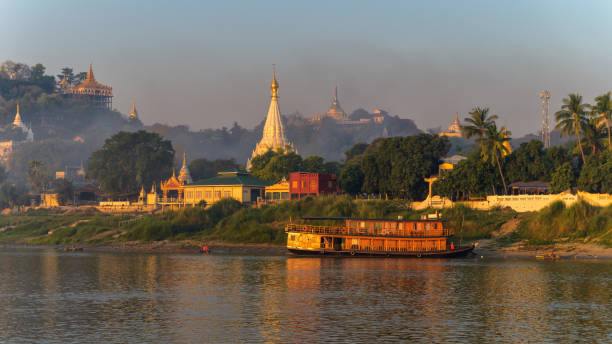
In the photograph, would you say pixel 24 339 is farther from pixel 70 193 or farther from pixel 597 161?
pixel 70 193

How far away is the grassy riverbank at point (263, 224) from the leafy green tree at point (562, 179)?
462 centimetres

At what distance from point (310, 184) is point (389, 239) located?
122ft

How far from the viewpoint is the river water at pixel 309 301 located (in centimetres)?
4100

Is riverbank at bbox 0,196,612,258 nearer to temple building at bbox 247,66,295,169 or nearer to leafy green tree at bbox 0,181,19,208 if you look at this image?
leafy green tree at bbox 0,181,19,208

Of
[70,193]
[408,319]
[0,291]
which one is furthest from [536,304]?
[70,193]

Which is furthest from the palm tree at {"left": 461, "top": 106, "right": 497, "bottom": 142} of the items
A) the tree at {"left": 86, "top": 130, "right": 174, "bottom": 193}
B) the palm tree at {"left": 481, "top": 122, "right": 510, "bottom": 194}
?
the tree at {"left": 86, "top": 130, "right": 174, "bottom": 193}

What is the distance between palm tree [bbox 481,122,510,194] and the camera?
327ft

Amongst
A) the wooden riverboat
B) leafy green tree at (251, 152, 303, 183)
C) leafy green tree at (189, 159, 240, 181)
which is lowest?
the wooden riverboat

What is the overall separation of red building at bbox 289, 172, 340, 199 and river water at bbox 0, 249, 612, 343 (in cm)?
3793

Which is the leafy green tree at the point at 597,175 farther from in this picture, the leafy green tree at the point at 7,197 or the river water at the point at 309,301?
the leafy green tree at the point at 7,197

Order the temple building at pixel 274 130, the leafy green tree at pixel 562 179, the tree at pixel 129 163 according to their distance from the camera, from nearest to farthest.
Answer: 1. the leafy green tree at pixel 562 179
2. the tree at pixel 129 163
3. the temple building at pixel 274 130

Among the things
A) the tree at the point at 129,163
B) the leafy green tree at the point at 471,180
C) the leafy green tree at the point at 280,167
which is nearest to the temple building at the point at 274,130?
the tree at the point at 129,163

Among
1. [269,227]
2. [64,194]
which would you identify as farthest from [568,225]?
[64,194]

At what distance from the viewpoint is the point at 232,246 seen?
103m
